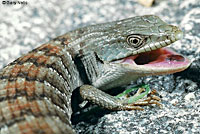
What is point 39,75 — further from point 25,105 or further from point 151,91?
point 151,91

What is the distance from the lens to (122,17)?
6.43 metres

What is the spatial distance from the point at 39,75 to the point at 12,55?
2065 millimetres

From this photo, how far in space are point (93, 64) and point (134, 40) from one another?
0.61 meters

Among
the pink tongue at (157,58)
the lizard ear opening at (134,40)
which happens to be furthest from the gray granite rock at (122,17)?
the lizard ear opening at (134,40)

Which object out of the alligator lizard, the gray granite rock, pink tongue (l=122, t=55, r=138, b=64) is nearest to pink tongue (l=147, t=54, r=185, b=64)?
the alligator lizard

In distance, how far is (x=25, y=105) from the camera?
3.38 meters

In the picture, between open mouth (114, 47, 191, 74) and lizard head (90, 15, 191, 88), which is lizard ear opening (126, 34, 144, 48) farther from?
open mouth (114, 47, 191, 74)

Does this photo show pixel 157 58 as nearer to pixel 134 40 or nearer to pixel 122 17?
pixel 134 40

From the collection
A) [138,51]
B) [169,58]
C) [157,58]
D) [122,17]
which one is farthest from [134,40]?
[122,17]

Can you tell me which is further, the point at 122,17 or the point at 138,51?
the point at 122,17

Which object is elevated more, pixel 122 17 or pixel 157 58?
pixel 122 17

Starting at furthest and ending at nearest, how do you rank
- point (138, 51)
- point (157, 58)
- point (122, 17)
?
point (122, 17) < point (157, 58) < point (138, 51)

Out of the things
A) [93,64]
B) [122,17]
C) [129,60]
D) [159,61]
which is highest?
[122,17]

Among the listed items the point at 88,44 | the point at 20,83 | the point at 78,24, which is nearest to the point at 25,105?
the point at 20,83
